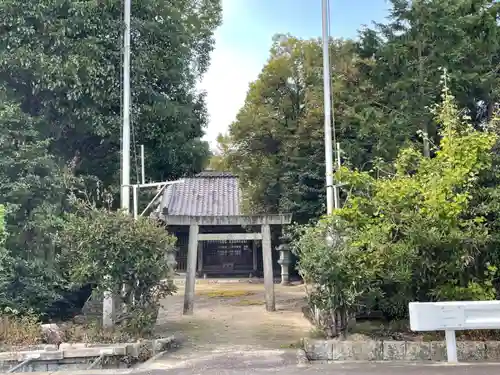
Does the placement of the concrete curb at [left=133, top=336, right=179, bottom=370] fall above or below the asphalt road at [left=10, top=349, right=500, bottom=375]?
below

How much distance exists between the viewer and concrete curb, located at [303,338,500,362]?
243 inches

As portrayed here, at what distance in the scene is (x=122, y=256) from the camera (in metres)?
7.48

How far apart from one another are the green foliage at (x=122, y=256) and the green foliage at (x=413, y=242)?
7.79 feet

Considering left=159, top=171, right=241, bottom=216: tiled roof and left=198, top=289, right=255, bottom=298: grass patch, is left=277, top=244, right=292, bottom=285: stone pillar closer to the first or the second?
left=159, top=171, right=241, bottom=216: tiled roof

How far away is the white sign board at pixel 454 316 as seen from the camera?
5.66m

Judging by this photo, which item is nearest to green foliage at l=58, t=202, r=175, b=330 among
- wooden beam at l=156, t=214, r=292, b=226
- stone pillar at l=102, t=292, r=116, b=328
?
stone pillar at l=102, t=292, r=116, b=328

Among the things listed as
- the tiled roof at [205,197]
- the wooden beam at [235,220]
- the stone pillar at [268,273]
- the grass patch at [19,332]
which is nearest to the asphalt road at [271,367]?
the grass patch at [19,332]

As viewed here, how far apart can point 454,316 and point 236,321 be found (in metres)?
5.92

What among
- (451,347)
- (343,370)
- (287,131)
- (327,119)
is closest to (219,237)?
(327,119)

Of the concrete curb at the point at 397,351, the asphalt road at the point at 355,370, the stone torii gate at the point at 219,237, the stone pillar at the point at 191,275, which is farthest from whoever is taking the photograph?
the stone torii gate at the point at 219,237

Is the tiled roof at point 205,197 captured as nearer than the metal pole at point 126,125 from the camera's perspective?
No

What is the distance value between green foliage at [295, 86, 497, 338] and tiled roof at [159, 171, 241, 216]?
1355cm

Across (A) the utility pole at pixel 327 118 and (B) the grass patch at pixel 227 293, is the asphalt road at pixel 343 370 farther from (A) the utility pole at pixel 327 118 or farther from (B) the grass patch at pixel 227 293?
(B) the grass patch at pixel 227 293

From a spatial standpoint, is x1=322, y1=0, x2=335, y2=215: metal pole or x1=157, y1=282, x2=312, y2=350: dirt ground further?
x1=322, y1=0, x2=335, y2=215: metal pole
